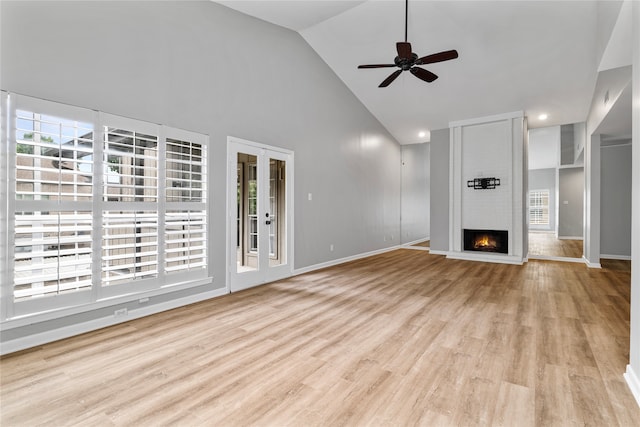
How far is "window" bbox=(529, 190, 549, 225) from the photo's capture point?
1398 cm

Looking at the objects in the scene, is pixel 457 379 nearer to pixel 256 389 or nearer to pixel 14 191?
pixel 256 389

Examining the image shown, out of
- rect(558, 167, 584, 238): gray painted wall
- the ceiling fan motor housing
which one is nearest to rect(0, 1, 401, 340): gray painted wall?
the ceiling fan motor housing

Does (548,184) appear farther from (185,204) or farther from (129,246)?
(129,246)

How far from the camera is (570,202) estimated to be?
11328 millimetres

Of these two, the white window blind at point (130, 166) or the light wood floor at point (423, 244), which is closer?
the white window blind at point (130, 166)

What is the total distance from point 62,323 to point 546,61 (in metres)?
7.57

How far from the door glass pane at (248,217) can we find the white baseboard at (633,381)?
13.5 ft

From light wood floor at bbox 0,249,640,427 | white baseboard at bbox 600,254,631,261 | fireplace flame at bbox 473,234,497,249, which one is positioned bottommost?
light wood floor at bbox 0,249,640,427

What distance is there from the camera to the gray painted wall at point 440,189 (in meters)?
7.64

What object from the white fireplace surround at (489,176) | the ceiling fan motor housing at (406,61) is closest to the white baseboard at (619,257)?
the white fireplace surround at (489,176)

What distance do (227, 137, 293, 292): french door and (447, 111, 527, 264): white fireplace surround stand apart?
4208mm

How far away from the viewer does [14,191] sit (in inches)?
99.0

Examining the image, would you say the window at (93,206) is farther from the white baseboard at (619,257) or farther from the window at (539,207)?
the window at (539,207)

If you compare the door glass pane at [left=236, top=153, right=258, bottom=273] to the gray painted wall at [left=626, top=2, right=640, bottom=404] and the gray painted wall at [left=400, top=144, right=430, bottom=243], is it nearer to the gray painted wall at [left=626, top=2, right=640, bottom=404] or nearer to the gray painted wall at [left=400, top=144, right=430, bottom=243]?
the gray painted wall at [left=626, top=2, right=640, bottom=404]
